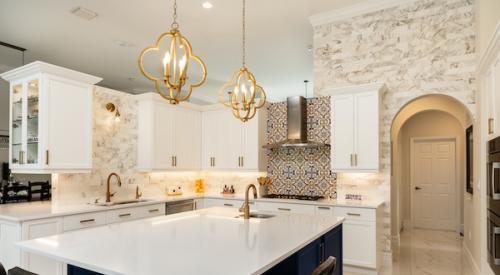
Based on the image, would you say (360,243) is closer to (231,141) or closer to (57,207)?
(231,141)

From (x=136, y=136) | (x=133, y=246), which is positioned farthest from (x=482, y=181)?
(x=136, y=136)

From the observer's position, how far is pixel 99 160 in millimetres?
4832

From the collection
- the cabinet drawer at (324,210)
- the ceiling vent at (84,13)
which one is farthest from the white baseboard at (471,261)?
the ceiling vent at (84,13)

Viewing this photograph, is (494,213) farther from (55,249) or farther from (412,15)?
(55,249)

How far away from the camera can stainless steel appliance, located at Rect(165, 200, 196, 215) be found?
521 cm

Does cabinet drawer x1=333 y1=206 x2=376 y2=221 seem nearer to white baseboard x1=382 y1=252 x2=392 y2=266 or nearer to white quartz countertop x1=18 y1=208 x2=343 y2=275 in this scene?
white baseboard x1=382 y1=252 x2=392 y2=266

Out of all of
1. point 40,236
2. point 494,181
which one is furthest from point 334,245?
point 40,236

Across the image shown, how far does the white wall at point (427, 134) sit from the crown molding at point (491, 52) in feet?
13.4

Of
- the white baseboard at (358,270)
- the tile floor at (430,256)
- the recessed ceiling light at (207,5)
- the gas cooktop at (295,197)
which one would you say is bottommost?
the tile floor at (430,256)

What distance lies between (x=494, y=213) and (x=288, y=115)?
2.94 metres

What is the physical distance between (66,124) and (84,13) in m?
1.65

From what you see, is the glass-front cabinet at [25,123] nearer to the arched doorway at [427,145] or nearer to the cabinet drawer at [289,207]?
the cabinet drawer at [289,207]

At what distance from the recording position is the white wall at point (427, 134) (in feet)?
24.1

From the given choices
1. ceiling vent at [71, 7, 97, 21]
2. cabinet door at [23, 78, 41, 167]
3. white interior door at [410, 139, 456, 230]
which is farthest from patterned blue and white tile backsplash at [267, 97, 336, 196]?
white interior door at [410, 139, 456, 230]
